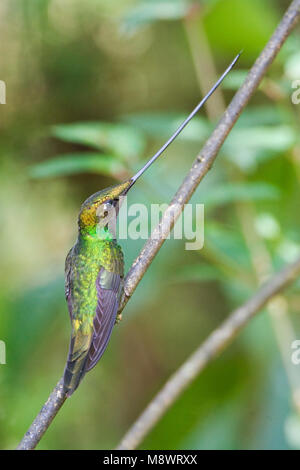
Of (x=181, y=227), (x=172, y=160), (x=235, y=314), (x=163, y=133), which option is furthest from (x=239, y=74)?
(x=172, y=160)

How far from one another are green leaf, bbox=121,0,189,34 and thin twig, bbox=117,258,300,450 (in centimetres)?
82

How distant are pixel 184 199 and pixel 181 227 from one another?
0.68 m

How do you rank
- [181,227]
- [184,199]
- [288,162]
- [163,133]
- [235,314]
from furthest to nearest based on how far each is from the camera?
1. [288,162]
2. [163,133]
3. [181,227]
4. [235,314]
5. [184,199]

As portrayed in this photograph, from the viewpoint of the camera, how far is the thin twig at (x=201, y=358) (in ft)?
4.19

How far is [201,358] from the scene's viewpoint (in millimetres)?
1418

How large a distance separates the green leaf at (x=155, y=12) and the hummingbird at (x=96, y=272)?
3.01 feet

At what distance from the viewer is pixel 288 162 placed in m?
2.24

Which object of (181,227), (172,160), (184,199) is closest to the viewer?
(184,199)

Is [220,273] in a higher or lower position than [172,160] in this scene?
lower

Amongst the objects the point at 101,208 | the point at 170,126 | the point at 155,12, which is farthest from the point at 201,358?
the point at 155,12

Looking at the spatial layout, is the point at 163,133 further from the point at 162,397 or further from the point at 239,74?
the point at 162,397

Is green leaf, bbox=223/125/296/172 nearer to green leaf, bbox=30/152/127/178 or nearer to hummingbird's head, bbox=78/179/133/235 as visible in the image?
green leaf, bbox=30/152/127/178

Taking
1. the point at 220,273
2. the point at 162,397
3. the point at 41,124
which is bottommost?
the point at 162,397

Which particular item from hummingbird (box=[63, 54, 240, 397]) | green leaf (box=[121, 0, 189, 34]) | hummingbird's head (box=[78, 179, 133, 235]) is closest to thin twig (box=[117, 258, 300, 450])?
hummingbird (box=[63, 54, 240, 397])
